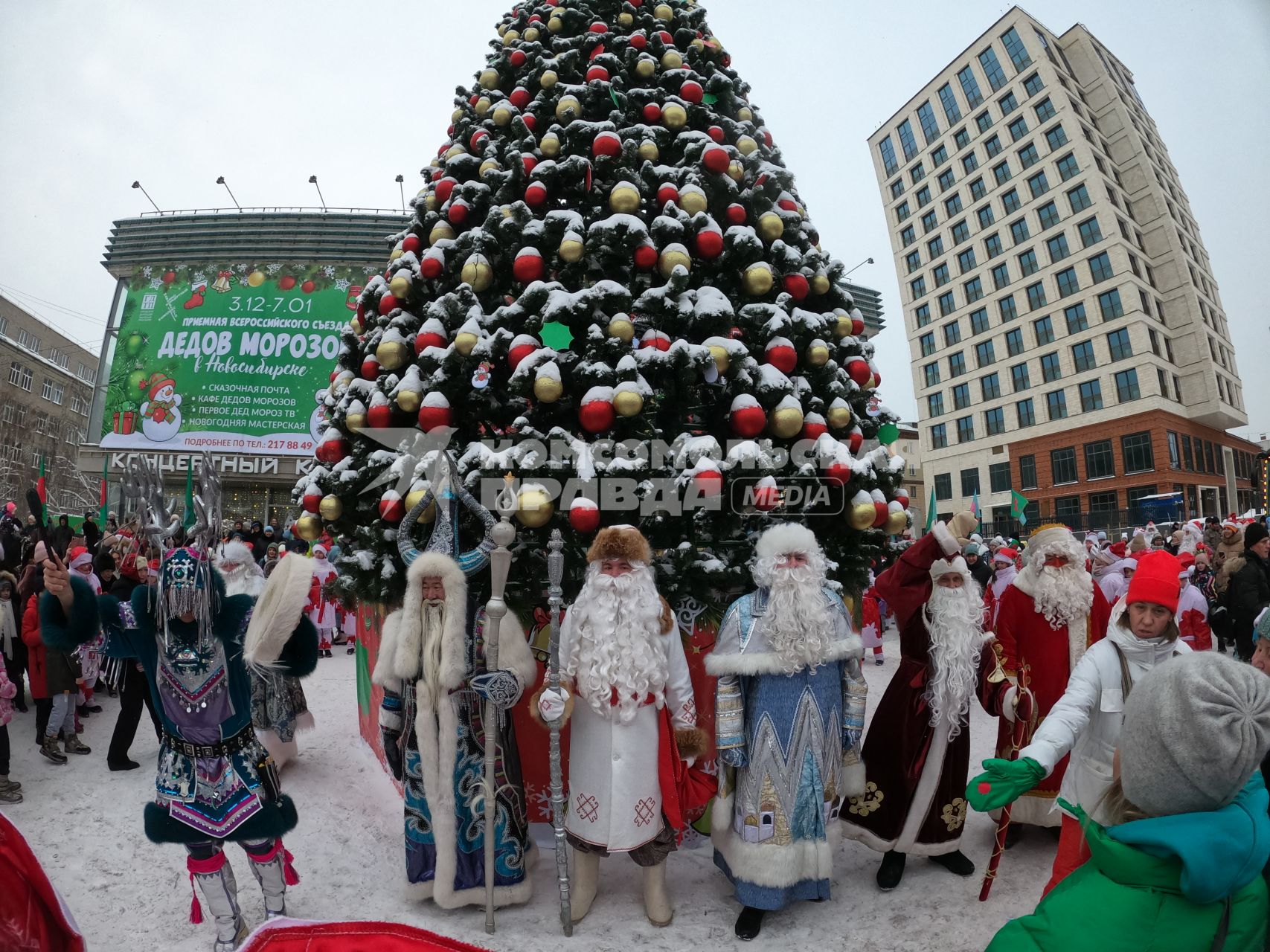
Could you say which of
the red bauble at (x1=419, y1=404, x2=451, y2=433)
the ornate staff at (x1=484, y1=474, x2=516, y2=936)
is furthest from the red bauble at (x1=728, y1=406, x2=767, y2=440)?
the red bauble at (x1=419, y1=404, x2=451, y2=433)

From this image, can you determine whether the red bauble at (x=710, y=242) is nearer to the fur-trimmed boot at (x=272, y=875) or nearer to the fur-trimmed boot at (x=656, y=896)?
the fur-trimmed boot at (x=656, y=896)

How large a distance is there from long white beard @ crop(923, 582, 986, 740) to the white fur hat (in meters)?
0.93

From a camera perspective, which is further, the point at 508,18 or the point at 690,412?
the point at 508,18

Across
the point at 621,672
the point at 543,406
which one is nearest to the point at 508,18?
the point at 543,406

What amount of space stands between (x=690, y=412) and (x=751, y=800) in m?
2.81

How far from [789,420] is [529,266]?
2.02 m

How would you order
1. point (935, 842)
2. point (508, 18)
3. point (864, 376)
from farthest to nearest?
point (508, 18), point (864, 376), point (935, 842)

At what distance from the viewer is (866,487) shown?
4.80m

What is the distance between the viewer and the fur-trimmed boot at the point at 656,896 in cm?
371

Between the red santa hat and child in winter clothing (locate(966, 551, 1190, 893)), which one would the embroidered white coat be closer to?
child in winter clothing (locate(966, 551, 1190, 893))

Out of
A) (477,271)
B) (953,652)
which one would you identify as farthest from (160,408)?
(953,652)

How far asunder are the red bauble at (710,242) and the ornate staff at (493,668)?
2.37 m

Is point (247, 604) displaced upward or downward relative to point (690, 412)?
downward

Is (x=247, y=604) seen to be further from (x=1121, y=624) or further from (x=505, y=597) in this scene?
(x=1121, y=624)
